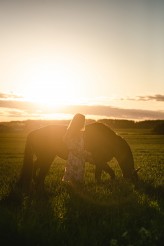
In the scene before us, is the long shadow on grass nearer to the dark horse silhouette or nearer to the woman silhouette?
the dark horse silhouette

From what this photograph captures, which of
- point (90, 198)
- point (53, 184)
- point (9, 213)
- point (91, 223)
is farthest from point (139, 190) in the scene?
point (9, 213)

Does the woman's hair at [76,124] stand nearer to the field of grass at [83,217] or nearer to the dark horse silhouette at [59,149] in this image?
the dark horse silhouette at [59,149]

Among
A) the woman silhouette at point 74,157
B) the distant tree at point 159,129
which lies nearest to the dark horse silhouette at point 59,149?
the woman silhouette at point 74,157

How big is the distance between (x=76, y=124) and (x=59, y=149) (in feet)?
3.73

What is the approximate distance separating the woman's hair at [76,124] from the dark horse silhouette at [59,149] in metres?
0.49

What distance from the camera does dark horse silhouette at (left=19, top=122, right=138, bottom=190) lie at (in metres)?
11.5

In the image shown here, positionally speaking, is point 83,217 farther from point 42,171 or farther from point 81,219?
point 42,171

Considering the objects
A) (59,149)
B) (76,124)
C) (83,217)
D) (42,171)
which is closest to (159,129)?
(59,149)

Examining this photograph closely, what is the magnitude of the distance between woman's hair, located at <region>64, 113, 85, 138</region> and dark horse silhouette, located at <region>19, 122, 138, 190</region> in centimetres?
49

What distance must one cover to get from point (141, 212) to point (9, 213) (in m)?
3.16

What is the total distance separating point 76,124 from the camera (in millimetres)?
11773

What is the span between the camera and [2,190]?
10.6m

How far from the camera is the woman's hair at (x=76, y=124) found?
11.6 m

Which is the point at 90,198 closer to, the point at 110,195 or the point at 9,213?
the point at 110,195
